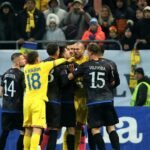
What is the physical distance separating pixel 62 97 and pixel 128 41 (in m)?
4.12

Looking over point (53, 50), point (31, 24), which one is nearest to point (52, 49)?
point (53, 50)

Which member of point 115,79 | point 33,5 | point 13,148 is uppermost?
point 33,5

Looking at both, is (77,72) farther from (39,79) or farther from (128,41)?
(128,41)

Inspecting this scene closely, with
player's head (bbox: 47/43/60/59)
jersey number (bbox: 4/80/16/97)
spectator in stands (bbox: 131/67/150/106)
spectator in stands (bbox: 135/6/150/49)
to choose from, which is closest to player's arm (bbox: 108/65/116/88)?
player's head (bbox: 47/43/60/59)

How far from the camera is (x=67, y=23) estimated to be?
2553 cm

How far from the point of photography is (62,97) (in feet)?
68.4

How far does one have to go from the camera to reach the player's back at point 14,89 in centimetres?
2100

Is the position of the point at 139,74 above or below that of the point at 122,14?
below

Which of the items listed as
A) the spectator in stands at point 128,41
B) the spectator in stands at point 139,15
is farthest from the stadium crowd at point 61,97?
the spectator in stands at point 139,15

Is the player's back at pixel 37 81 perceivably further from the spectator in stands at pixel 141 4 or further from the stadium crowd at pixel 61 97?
the spectator in stands at pixel 141 4

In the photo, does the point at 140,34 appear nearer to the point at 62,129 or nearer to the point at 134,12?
the point at 134,12

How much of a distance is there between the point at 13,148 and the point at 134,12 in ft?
17.1

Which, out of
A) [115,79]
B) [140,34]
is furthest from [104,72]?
[140,34]

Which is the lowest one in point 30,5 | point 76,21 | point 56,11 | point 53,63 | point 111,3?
point 53,63
